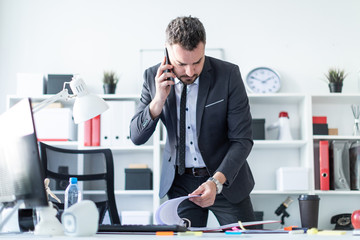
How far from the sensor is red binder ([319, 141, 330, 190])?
382cm

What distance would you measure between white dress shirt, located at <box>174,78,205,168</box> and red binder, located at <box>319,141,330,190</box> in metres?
1.77

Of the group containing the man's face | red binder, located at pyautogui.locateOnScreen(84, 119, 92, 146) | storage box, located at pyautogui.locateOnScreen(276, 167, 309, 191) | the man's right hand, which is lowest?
storage box, located at pyautogui.locateOnScreen(276, 167, 309, 191)

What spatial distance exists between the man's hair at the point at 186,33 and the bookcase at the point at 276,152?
5.95ft

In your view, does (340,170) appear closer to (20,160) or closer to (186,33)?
(186,33)

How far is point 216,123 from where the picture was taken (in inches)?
91.7

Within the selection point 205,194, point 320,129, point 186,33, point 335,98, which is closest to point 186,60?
point 186,33

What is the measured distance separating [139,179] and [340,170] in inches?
59.6

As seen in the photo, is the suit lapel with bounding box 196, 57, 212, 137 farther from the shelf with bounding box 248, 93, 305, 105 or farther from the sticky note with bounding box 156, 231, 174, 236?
the shelf with bounding box 248, 93, 305, 105

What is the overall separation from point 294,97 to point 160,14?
4.31 feet

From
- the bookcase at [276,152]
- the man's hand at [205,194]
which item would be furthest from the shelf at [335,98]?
the man's hand at [205,194]

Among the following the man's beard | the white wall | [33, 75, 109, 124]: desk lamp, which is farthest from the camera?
the white wall

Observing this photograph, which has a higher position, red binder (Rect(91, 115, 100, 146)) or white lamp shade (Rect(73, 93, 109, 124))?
white lamp shade (Rect(73, 93, 109, 124))

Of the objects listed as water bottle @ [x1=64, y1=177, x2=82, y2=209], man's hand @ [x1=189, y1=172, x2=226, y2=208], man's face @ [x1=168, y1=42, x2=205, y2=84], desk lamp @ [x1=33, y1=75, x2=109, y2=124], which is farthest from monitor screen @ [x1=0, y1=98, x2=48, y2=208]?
Answer: man's face @ [x1=168, y1=42, x2=205, y2=84]

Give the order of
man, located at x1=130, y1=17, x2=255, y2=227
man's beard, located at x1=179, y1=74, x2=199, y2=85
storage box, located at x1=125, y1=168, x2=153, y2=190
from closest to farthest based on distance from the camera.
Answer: man's beard, located at x1=179, y1=74, x2=199, y2=85 → man, located at x1=130, y1=17, x2=255, y2=227 → storage box, located at x1=125, y1=168, x2=153, y2=190
